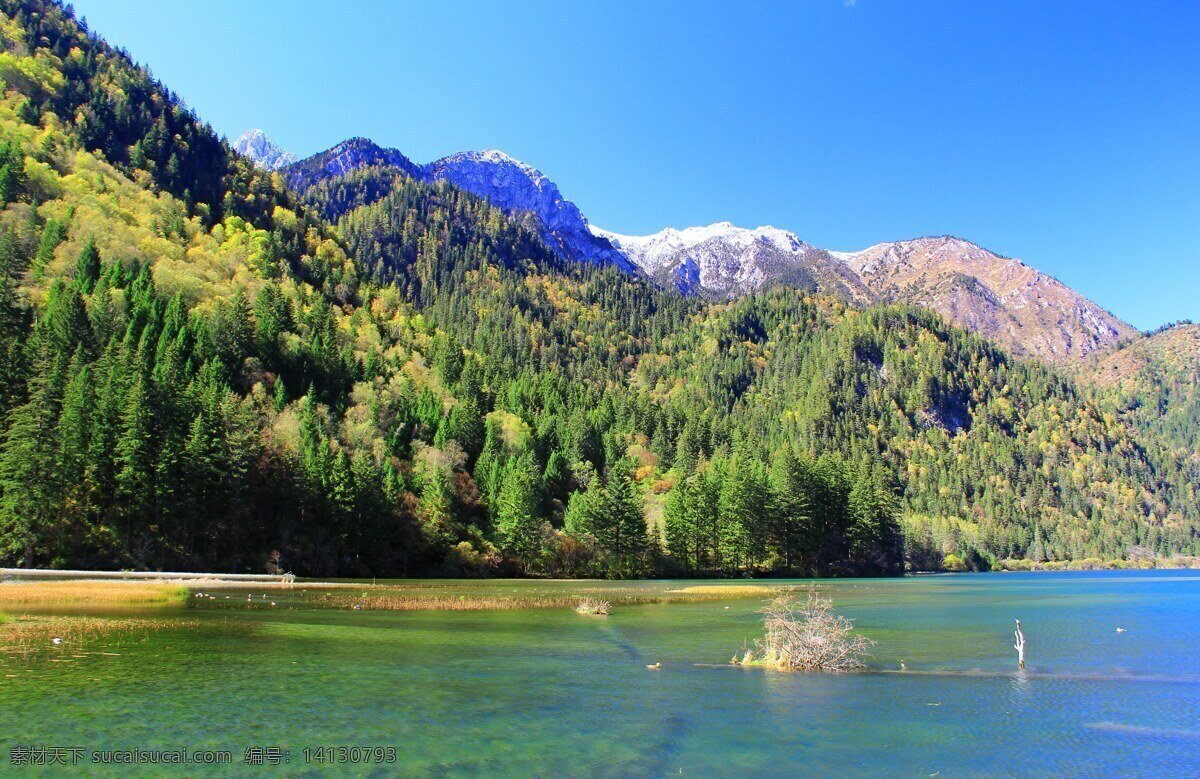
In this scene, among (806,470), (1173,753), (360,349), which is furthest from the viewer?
(360,349)

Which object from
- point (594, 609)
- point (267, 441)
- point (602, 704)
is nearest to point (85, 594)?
point (594, 609)

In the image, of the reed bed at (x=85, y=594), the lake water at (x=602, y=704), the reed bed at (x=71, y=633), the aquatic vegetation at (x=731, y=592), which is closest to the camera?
the lake water at (x=602, y=704)

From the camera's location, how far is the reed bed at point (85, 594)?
51.7 m

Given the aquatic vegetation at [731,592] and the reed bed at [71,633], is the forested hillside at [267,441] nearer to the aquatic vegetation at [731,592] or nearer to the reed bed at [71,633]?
the aquatic vegetation at [731,592]

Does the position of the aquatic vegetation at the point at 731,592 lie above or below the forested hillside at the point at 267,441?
below

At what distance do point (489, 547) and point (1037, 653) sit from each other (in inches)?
3501

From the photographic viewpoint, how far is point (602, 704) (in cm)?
2691

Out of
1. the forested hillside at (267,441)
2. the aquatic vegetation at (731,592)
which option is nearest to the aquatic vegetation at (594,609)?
the aquatic vegetation at (731,592)

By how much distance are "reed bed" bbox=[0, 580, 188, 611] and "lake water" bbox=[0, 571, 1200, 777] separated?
1191cm

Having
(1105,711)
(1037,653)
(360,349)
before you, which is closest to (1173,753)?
(1105,711)

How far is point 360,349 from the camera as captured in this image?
176250 mm

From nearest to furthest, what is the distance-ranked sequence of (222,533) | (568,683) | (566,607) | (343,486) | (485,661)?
1. (568,683)
2. (485,661)
3. (566,607)
4. (222,533)
5. (343,486)

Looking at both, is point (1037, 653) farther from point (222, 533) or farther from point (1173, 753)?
point (222, 533)

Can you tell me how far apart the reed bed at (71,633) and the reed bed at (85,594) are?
31.2 ft
